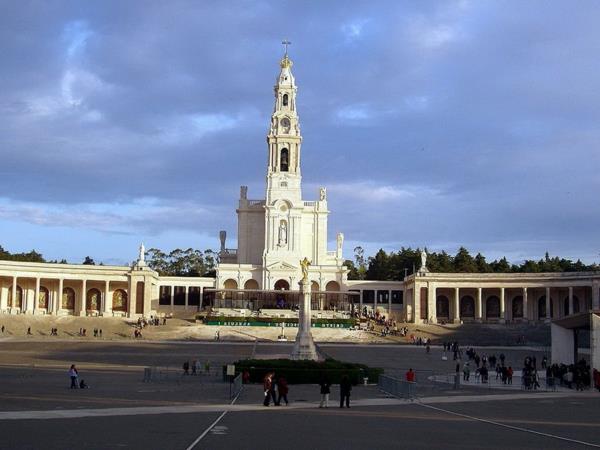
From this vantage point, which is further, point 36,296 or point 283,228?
point 283,228

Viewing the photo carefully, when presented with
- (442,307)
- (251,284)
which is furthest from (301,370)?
(442,307)

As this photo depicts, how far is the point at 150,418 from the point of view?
83.2ft

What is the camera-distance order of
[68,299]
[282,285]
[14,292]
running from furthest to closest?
1. [68,299]
2. [282,285]
3. [14,292]

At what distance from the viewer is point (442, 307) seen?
11575 centimetres

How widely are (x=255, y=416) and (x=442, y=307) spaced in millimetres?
91247

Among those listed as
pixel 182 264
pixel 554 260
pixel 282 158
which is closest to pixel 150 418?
pixel 282 158

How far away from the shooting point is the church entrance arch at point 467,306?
4525 inches

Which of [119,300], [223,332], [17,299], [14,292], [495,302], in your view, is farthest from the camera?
[119,300]

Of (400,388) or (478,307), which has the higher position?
(478,307)

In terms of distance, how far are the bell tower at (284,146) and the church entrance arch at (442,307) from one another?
71.3 feet

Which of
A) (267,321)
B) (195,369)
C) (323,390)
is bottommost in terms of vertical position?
(195,369)

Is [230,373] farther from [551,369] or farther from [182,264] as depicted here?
[182,264]

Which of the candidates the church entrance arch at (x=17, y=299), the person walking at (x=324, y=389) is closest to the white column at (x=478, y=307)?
the church entrance arch at (x=17, y=299)

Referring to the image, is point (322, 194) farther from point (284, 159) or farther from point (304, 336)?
point (304, 336)
